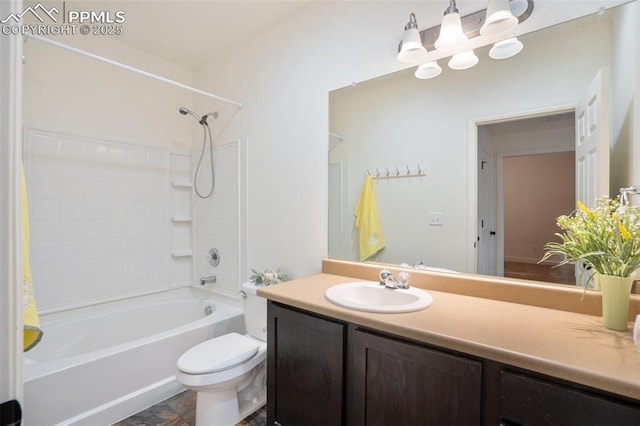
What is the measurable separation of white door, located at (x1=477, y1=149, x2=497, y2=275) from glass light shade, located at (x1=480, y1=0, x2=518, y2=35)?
1.70 feet

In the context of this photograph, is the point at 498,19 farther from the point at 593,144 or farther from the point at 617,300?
the point at 617,300

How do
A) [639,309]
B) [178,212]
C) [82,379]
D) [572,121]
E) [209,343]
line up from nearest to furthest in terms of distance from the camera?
[639,309] < [572,121] < [82,379] < [209,343] < [178,212]

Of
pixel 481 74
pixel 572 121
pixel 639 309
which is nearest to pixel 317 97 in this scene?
pixel 481 74

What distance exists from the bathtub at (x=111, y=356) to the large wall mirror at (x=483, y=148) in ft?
4.03

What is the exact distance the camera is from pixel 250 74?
94.0 inches

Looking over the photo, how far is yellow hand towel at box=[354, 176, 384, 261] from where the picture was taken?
1811 mm

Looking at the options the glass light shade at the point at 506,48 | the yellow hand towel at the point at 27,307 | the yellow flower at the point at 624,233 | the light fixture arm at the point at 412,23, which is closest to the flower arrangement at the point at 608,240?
the yellow flower at the point at 624,233

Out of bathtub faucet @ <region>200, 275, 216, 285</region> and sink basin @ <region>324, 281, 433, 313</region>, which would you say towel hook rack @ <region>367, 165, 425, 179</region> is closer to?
sink basin @ <region>324, 281, 433, 313</region>

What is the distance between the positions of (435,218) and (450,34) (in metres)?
0.88

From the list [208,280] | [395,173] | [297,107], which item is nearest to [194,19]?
[297,107]

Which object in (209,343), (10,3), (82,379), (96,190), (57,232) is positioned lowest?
(82,379)

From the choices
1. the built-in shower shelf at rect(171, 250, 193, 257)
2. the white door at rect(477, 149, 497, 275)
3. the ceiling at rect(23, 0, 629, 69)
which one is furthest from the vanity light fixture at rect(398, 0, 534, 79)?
the built-in shower shelf at rect(171, 250, 193, 257)

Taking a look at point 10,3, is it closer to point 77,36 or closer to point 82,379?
point 82,379

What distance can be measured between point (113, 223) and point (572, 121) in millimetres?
2971
